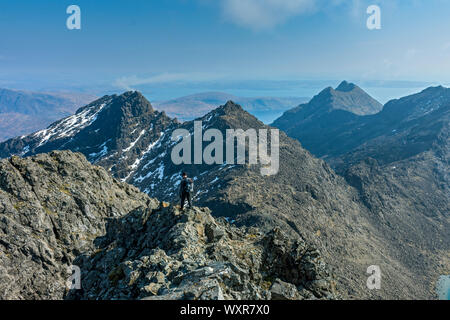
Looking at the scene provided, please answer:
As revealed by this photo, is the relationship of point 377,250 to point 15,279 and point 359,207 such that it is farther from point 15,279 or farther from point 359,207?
point 15,279

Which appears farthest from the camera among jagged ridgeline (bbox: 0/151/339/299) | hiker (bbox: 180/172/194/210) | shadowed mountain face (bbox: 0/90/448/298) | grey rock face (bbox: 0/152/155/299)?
shadowed mountain face (bbox: 0/90/448/298)

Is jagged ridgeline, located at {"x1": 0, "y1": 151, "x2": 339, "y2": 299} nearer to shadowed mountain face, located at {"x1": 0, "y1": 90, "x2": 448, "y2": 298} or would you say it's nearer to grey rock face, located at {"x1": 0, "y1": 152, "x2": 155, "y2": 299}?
grey rock face, located at {"x1": 0, "y1": 152, "x2": 155, "y2": 299}

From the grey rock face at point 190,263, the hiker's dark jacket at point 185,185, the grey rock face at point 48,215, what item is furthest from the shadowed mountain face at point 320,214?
the hiker's dark jacket at point 185,185

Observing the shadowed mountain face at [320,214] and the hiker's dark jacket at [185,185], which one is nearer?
the hiker's dark jacket at [185,185]

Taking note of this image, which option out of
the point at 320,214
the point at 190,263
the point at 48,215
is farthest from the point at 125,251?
the point at 320,214

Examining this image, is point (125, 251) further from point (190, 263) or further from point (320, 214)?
point (320, 214)

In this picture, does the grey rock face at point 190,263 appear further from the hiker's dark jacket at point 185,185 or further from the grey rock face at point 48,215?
the grey rock face at point 48,215

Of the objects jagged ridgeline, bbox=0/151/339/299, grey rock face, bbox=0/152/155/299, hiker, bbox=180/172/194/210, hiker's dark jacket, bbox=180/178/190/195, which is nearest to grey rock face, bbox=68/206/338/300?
jagged ridgeline, bbox=0/151/339/299
